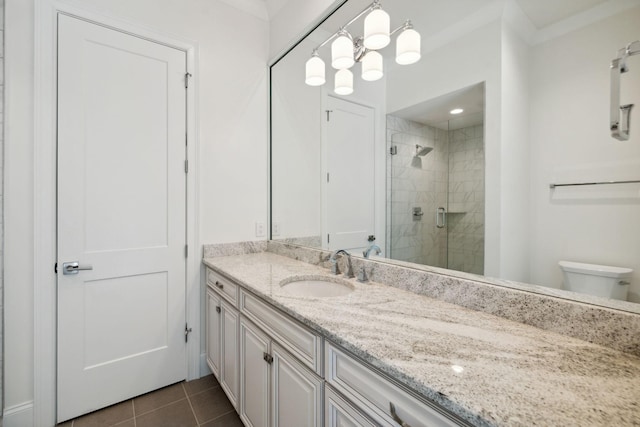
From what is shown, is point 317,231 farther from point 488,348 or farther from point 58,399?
point 58,399

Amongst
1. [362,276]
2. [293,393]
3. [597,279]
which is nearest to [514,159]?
[597,279]

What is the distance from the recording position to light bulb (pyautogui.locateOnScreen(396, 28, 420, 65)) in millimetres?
Result: 1249

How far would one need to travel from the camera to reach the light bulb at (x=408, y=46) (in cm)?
125

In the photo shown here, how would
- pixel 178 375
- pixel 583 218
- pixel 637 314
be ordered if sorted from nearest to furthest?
pixel 637 314
pixel 583 218
pixel 178 375

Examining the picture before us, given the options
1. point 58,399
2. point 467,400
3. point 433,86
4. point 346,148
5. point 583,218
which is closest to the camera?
point 467,400

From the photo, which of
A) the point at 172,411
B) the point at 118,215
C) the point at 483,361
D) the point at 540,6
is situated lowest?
the point at 172,411

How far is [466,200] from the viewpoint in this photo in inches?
44.4

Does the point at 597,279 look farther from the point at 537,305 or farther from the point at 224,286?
the point at 224,286

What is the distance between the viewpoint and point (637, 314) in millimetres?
741

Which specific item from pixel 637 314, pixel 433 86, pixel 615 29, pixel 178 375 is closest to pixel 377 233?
pixel 433 86

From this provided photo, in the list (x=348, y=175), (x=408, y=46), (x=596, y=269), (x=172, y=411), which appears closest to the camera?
(x=596, y=269)

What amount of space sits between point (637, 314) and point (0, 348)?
2.55 metres

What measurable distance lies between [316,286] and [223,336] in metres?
0.65

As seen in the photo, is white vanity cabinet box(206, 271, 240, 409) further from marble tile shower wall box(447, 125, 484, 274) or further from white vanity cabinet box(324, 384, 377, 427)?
marble tile shower wall box(447, 125, 484, 274)
